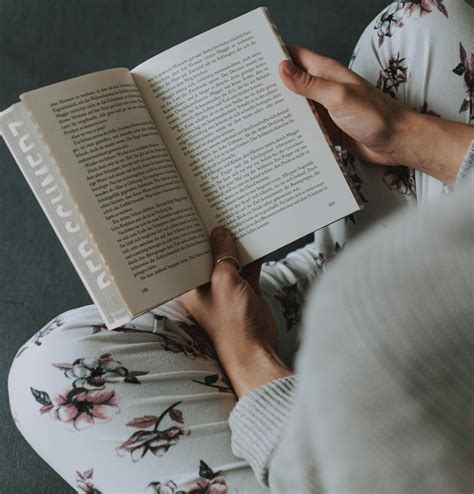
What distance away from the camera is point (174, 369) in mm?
635

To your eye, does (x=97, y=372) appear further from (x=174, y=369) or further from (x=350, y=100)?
(x=350, y=100)

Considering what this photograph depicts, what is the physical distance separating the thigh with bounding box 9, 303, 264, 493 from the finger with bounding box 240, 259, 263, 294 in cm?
11

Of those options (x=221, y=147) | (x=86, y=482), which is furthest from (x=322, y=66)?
(x=86, y=482)

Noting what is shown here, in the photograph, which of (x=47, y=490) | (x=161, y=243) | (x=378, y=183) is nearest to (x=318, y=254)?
(x=378, y=183)

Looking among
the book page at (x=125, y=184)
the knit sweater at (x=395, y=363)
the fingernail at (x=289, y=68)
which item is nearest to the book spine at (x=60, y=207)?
the book page at (x=125, y=184)

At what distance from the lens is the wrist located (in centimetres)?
62

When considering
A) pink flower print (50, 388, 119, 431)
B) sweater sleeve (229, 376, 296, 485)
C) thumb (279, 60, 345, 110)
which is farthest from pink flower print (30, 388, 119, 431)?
thumb (279, 60, 345, 110)

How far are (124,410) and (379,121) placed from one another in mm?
390

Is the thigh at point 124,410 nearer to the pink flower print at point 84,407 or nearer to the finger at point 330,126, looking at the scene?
the pink flower print at point 84,407

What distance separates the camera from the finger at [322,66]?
67cm

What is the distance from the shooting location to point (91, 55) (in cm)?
110

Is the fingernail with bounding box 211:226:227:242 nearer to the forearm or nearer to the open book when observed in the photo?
the open book

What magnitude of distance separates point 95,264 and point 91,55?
2.04 feet

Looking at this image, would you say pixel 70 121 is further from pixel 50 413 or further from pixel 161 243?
pixel 50 413
